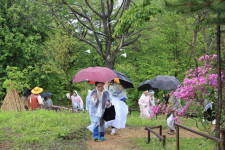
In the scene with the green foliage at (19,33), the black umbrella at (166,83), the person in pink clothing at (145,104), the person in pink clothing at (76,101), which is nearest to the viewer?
the black umbrella at (166,83)

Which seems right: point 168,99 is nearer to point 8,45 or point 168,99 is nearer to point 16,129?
point 16,129

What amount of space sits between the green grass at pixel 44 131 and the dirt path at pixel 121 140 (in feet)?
1.12

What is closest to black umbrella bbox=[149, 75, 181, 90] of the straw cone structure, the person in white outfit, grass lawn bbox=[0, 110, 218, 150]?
grass lawn bbox=[0, 110, 218, 150]

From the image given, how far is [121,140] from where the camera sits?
26.2 feet

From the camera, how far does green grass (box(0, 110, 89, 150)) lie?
282 inches

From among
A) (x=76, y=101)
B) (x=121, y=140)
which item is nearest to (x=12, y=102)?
(x=76, y=101)

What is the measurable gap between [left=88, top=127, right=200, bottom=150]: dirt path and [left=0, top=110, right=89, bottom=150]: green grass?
34 cm

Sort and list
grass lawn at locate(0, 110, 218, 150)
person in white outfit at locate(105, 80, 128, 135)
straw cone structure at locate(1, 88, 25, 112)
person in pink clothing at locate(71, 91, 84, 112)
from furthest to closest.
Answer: person in pink clothing at locate(71, 91, 84, 112) → straw cone structure at locate(1, 88, 25, 112) → person in white outfit at locate(105, 80, 128, 135) → grass lawn at locate(0, 110, 218, 150)

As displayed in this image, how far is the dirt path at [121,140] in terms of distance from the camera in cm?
711

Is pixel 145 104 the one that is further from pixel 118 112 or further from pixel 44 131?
pixel 44 131

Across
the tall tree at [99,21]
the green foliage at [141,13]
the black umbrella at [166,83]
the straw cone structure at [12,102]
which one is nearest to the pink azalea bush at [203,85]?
the green foliage at [141,13]

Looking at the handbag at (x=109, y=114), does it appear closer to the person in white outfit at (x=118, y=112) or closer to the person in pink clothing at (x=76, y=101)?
the person in white outfit at (x=118, y=112)

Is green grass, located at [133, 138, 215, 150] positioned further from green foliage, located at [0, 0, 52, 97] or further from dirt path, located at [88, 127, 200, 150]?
green foliage, located at [0, 0, 52, 97]

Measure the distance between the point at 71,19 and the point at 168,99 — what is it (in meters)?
14.7
